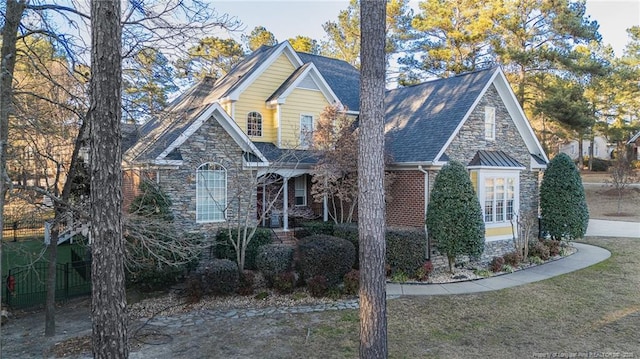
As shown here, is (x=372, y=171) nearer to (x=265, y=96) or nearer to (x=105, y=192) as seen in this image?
(x=105, y=192)

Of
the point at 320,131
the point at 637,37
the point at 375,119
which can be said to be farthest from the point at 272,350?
the point at 637,37

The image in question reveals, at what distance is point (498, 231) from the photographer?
48.5 feet

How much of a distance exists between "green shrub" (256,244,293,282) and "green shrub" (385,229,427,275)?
9.40 feet

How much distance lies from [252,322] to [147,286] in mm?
3509

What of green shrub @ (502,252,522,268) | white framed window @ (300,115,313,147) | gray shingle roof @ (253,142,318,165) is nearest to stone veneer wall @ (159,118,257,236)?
gray shingle roof @ (253,142,318,165)

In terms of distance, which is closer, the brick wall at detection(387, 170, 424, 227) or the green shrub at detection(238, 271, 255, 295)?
the green shrub at detection(238, 271, 255, 295)

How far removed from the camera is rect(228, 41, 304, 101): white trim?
15870mm

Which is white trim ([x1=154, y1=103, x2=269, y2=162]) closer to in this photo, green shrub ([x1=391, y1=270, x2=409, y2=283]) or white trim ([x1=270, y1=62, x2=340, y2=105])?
white trim ([x1=270, y1=62, x2=340, y2=105])

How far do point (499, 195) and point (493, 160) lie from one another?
132 centimetres

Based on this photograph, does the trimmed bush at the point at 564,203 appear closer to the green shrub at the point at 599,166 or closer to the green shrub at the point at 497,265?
the green shrub at the point at 497,265

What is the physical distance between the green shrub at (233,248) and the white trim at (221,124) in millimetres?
2482

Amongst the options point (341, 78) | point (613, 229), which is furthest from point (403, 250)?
point (613, 229)

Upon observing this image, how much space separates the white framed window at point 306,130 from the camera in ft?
51.0

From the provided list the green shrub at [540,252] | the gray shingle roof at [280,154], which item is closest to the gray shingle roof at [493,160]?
the green shrub at [540,252]
